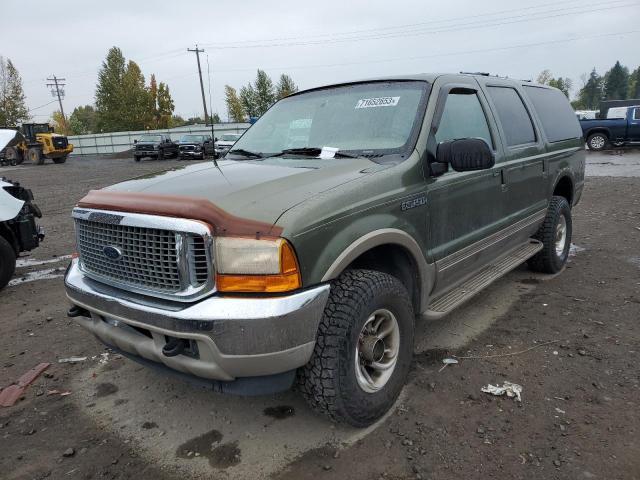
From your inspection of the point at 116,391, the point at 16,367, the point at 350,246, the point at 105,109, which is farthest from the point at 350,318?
the point at 105,109

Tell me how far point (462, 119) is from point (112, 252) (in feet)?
8.40

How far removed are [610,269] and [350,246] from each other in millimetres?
4161

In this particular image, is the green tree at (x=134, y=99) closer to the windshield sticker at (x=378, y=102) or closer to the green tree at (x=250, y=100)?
the green tree at (x=250, y=100)

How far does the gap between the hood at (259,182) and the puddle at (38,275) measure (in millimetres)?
3603

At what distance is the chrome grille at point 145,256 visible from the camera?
7.25 feet

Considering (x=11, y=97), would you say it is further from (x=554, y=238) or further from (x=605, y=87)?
(x=605, y=87)

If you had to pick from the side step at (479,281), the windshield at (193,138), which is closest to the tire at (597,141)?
the side step at (479,281)

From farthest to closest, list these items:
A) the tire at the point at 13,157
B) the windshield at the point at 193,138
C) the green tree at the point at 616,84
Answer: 1. the green tree at the point at 616,84
2. the tire at the point at 13,157
3. the windshield at the point at 193,138

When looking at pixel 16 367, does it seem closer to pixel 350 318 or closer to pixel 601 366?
pixel 350 318

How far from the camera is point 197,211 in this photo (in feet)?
7.17

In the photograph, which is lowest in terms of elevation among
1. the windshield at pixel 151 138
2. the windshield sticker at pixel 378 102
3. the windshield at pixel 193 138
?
the windshield sticker at pixel 378 102

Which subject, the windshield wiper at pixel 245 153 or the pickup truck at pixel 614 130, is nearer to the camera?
the windshield wiper at pixel 245 153

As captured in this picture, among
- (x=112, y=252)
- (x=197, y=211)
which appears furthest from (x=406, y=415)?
(x=112, y=252)

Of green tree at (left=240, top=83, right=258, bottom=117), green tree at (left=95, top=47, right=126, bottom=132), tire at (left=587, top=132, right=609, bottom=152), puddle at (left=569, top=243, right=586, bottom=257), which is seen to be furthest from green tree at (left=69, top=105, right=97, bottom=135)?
puddle at (left=569, top=243, right=586, bottom=257)
